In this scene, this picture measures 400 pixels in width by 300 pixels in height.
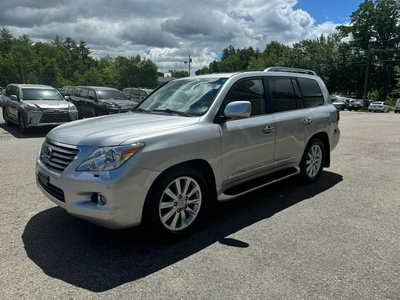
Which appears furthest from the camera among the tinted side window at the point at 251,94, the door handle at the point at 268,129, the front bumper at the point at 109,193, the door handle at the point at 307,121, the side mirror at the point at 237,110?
the door handle at the point at 307,121

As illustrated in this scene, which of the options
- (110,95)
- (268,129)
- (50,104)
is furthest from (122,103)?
(268,129)

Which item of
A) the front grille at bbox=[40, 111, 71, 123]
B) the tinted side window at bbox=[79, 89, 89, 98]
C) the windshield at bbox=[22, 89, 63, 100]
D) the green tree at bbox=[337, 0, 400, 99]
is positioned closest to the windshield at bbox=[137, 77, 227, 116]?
the front grille at bbox=[40, 111, 71, 123]

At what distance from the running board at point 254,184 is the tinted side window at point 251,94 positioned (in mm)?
901

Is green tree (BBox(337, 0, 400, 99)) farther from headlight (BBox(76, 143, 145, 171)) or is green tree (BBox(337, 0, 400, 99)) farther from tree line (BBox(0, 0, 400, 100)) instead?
headlight (BBox(76, 143, 145, 171))

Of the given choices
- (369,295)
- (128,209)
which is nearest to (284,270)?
(369,295)

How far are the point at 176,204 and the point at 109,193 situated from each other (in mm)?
745

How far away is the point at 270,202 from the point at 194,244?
1.66m

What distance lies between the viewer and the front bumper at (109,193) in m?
2.77

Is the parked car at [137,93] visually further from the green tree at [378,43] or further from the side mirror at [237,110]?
the green tree at [378,43]

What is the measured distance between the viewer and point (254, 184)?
13.4ft

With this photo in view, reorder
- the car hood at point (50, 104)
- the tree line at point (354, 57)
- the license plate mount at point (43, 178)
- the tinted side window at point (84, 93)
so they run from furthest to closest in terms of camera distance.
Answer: the tree line at point (354, 57) → the tinted side window at point (84, 93) → the car hood at point (50, 104) → the license plate mount at point (43, 178)

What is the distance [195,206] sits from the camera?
11.2 feet

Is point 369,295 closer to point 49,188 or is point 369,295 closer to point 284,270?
point 284,270

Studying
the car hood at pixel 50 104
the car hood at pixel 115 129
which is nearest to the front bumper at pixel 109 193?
the car hood at pixel 115 129
